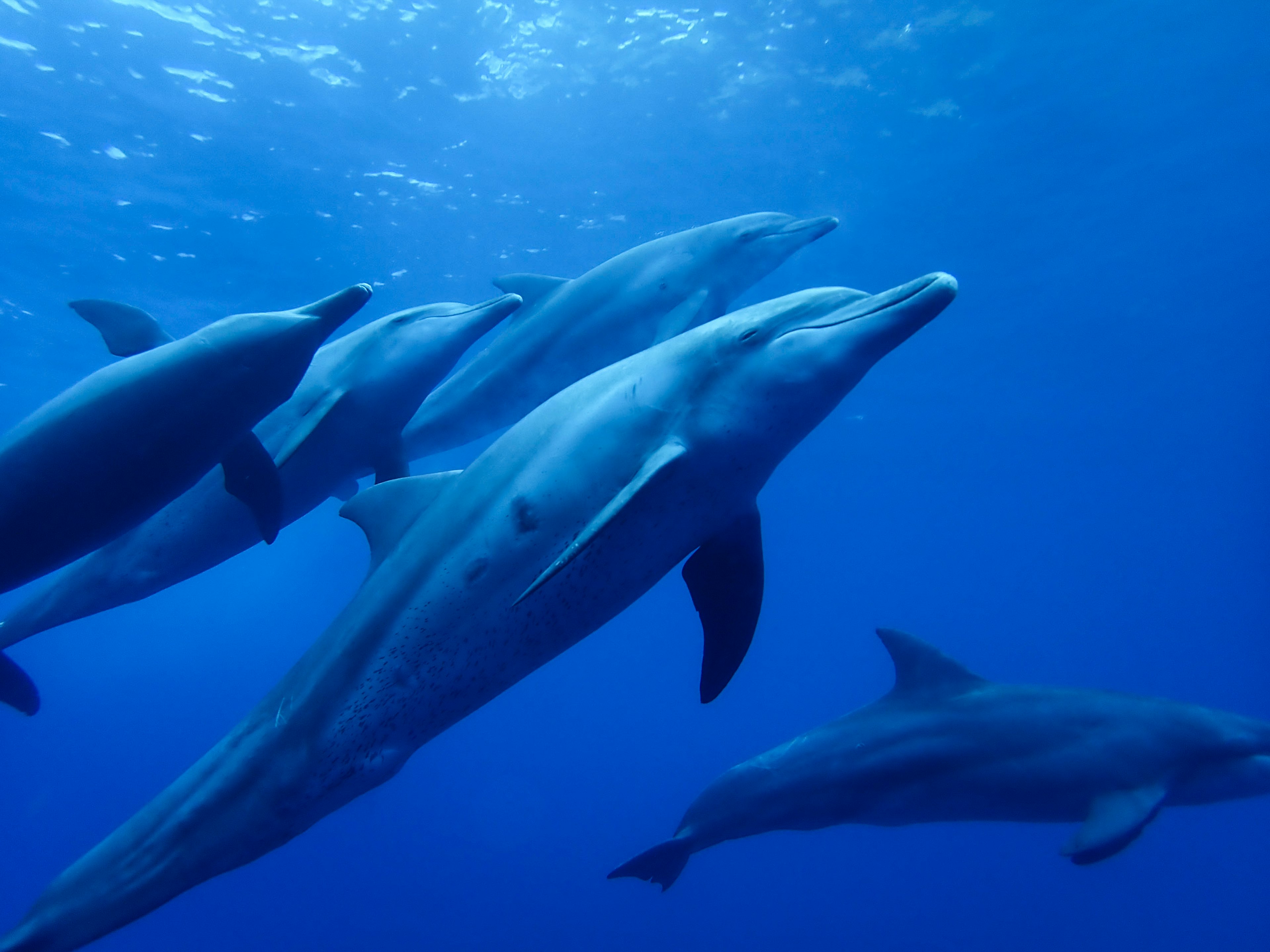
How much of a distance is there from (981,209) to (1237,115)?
5782 mm

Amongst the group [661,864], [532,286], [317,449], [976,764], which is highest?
[532,286]

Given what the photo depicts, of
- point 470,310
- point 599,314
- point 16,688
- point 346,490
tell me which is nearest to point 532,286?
point 599,314

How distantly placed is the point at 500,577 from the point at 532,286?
3641mm

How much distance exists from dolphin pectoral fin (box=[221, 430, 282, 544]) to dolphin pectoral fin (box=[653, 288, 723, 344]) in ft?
9.15

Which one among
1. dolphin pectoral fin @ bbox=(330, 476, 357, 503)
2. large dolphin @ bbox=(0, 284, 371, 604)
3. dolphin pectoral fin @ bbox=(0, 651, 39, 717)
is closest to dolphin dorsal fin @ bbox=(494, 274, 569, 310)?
dolphin pectoral fin @ bbox=(330, 476, 357, 503)

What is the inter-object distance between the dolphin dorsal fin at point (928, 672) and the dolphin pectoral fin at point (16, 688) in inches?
290

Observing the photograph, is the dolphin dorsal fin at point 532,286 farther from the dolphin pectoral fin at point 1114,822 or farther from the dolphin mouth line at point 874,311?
the dolphin pectoral fin at point 1114,822

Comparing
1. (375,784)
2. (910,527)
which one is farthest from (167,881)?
(910,527)

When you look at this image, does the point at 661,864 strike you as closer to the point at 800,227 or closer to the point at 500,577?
the point at 500,577

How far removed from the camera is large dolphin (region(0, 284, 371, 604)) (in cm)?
328

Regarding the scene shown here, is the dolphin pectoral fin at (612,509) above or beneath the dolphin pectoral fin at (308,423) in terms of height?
beneath

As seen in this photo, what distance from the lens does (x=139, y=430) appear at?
332cm

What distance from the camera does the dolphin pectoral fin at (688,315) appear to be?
19.1 ft

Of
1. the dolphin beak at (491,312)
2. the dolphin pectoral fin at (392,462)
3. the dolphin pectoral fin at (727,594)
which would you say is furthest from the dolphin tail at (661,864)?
the dolphin beak at (491,312)
